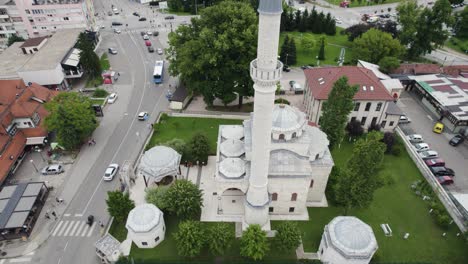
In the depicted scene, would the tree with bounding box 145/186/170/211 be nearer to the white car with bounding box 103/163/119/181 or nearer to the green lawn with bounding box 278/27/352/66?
the white car with bounding box 103/163/119/181

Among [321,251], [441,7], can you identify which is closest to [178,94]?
[321,251]

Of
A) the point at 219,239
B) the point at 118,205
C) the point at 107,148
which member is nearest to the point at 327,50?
the point at 107,148

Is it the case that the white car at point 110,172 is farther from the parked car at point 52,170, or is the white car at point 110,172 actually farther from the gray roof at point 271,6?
the gray roof at point 271,6

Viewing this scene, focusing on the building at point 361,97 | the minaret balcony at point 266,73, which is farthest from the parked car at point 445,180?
the minaret balcony at point 266,73

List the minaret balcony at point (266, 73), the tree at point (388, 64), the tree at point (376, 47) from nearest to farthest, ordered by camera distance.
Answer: the minaret balcony at point (266, 73), the tree at point (388, 64), the tree at point (376, 47)

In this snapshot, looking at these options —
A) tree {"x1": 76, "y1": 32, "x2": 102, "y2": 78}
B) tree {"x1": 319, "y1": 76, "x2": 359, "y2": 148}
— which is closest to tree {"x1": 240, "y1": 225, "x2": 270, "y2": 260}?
tree {"x1": 319, "y1": 76, "x2": 359, "y2": 148}

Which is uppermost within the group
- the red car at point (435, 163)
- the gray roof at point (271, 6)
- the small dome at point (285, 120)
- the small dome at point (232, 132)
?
the gray roof at point (271, 6)

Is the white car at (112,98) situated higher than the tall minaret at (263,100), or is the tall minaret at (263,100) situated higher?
the tall minaret at (263,100)
